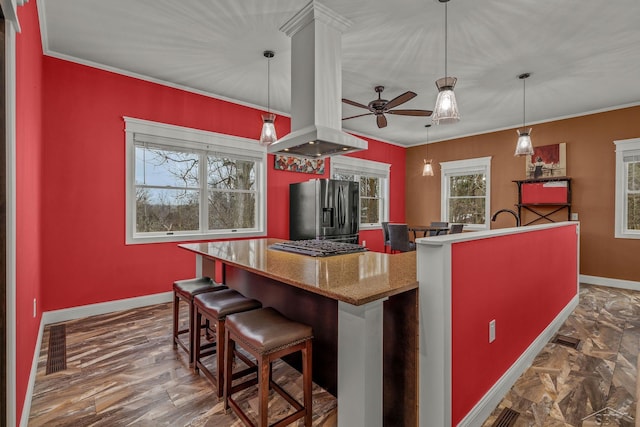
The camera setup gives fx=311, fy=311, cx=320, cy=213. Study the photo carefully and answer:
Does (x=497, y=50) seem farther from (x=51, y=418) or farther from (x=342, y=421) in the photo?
(x=51, y=418)

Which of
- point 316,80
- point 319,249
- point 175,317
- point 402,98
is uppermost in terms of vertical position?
point 402,98

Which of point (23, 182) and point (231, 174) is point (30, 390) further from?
point (231, 174)

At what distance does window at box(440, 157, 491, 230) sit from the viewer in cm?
608

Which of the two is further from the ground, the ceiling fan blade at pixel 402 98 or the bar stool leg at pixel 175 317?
the ceiling fan blade at pixel 402 98

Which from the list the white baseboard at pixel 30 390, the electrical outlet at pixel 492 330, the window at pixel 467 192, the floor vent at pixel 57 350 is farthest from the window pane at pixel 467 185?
the white baseboard at pixel 30 390

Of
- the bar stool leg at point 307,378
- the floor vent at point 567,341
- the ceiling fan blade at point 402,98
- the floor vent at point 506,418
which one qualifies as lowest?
the floor vent at point 506,418

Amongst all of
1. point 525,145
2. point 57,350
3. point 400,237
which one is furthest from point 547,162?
point 57,350

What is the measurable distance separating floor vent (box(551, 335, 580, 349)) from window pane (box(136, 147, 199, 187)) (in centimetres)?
435

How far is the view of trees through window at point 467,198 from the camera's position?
20.4 ft

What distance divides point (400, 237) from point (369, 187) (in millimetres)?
2237

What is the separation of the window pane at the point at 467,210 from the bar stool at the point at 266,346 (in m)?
5.62

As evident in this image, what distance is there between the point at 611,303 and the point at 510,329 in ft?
9.84

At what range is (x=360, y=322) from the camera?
1337 mm

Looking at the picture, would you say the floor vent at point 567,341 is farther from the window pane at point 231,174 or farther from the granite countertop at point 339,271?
the window pane at point 231,174
